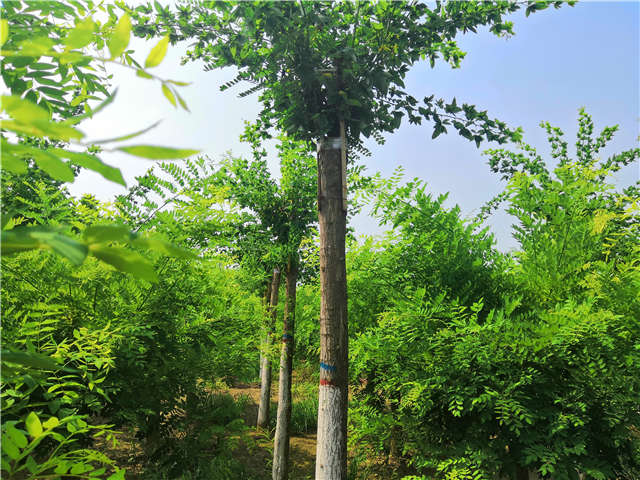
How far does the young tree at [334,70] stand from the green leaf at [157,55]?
2.49 meters

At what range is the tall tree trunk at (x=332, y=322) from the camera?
2.67 m

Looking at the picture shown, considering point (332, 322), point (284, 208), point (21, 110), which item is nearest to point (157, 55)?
point (21, 110)

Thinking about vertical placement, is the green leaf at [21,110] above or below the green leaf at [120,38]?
below

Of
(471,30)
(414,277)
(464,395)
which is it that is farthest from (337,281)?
(471,30)

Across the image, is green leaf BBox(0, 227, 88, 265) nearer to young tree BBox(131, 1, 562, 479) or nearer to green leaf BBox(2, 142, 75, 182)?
green leaf BBox(2, 142, 75, 182)

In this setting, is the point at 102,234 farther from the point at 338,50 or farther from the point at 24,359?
the point at 338,50

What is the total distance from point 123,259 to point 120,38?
282mm

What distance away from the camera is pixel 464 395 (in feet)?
9.20

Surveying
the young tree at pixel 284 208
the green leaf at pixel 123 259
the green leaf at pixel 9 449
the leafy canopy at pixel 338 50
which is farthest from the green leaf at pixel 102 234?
the young tree at pixel 284 208

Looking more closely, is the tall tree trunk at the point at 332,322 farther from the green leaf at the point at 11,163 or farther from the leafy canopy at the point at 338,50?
the green leaf at the point at 11,163

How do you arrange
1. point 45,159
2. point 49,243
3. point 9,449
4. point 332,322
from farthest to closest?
point 332,322, point 9,449, point 45,159, point 49,243

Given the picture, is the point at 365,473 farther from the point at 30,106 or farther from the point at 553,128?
the point at 553,128

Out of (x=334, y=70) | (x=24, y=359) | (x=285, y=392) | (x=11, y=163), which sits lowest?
(x=285, y=392)

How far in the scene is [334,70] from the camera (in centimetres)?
292
